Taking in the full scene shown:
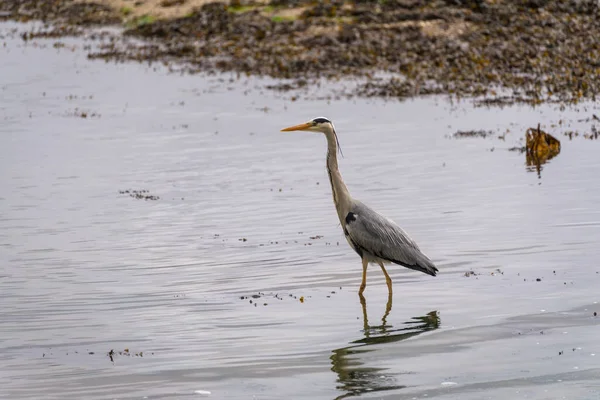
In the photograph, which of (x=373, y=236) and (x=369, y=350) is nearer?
(x=369, y=350)

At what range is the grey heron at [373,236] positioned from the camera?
13.5 metres

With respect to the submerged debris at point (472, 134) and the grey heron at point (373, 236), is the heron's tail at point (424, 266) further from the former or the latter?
the submerged debris at point (472, 134)

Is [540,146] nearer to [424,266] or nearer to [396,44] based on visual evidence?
[424,266]

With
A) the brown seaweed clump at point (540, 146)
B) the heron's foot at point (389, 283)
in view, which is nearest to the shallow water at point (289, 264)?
the heron's foot at point (389, 283)

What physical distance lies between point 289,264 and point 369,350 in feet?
14.1

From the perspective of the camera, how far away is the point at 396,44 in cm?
A: 4284

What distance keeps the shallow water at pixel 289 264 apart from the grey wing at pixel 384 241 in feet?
1.63

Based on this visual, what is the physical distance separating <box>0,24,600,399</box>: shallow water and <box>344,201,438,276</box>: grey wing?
50cm

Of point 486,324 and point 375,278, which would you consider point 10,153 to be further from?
point 486,324

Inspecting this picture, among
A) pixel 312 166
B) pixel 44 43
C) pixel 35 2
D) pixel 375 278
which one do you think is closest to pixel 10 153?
pixel 312 166

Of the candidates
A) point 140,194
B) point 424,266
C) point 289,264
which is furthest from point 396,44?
point 424,266

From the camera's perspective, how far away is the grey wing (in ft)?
44.2

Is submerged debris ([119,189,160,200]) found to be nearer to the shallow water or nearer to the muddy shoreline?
the shallow water

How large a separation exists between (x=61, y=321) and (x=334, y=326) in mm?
3383
